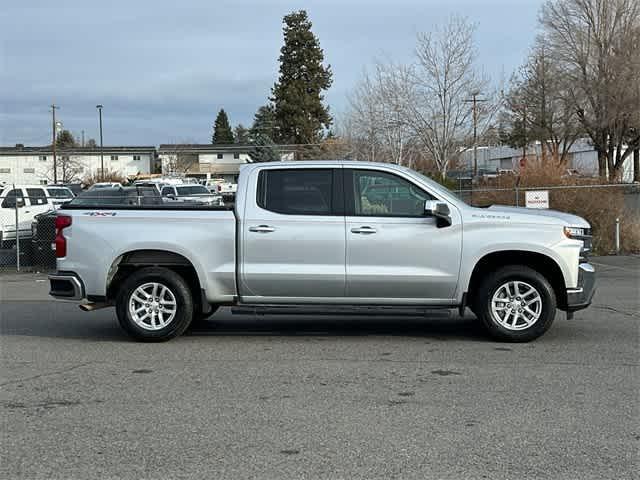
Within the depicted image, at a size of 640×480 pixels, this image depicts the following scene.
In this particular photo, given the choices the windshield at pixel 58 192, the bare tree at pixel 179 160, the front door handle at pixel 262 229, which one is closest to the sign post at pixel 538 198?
the front door handle at pixel 262 229

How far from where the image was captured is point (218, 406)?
6074 mm

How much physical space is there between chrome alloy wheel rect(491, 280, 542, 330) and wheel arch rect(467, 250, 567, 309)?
268mm

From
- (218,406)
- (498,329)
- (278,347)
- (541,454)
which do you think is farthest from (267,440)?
(498,329)

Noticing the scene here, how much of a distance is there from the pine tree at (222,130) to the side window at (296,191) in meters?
101

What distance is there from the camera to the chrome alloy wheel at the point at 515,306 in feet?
27.2

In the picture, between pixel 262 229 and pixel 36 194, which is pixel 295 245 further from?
pixel 36 194

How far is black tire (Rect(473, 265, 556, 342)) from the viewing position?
8.22 metres

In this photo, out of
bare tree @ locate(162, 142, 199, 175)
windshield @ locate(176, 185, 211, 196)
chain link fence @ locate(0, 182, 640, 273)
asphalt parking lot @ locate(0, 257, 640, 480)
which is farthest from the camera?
bare tree @ locate(162, 142, 199, 175)

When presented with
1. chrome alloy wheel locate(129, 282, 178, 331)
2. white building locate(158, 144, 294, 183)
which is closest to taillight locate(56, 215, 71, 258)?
chrome alloy wheel locate(129, 282, 178, 331)

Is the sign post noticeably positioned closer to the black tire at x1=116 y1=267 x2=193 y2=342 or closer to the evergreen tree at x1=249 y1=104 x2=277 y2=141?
the black tire at x1=116 y1=267 x2=193 y2=342

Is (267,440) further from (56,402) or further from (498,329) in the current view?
(498,329)

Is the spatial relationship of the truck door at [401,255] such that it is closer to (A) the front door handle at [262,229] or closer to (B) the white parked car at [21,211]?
(A) the front door handle at [262,229]

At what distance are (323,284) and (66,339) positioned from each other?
3.15m

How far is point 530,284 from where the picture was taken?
27.1 feet
